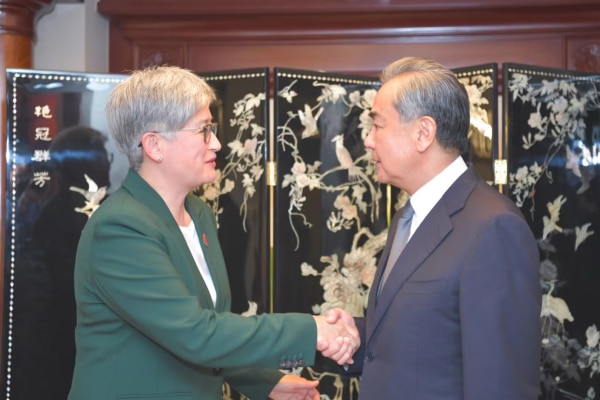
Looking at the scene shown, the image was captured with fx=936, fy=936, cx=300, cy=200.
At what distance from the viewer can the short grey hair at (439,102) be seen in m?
2.46

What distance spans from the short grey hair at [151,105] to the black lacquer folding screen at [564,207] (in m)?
1.81

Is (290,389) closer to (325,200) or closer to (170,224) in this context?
(170,224)

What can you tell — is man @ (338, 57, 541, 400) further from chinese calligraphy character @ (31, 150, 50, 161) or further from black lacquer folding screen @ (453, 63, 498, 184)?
chinese calligraphy character @ (31, 150, 50, 161)

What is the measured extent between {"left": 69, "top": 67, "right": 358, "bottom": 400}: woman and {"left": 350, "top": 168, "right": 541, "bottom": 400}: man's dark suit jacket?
23cm

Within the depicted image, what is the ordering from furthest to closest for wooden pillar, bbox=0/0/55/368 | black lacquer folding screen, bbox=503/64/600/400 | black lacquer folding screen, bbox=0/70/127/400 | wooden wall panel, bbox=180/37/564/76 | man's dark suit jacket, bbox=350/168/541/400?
wooden wall panel, bbox=180/37/564/76 → wooden pillar, bbox=0/0/55/368 → black lacquer folding screen, bbox=503/64/600/400 → black lacquer folding screen, bbox=0/70/127/400 → man's dark suit jacket, bbox=350/168/541/400

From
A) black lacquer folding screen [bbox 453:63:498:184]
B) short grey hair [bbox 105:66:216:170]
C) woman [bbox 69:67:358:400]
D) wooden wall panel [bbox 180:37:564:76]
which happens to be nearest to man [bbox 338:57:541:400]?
woman [bbox 69:67:358:400]

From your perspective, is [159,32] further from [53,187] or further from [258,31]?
[53,187]

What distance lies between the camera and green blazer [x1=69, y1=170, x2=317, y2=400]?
88.9 inches

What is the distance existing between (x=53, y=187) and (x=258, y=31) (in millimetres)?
1548

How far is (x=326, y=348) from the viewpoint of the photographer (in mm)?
2490

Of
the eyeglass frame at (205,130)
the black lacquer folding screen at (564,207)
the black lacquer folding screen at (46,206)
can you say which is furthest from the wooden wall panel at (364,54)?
the eyeglass frame at (205,130)

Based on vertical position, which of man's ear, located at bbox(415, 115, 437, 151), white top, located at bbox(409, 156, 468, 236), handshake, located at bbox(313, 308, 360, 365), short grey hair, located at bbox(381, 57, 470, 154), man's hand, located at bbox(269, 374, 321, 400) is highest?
short grey hair, located at bbox(381, 57, 470, 154)

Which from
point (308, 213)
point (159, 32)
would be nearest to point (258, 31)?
point (159, 32)

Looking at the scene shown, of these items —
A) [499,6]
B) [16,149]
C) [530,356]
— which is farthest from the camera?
[499,6]
